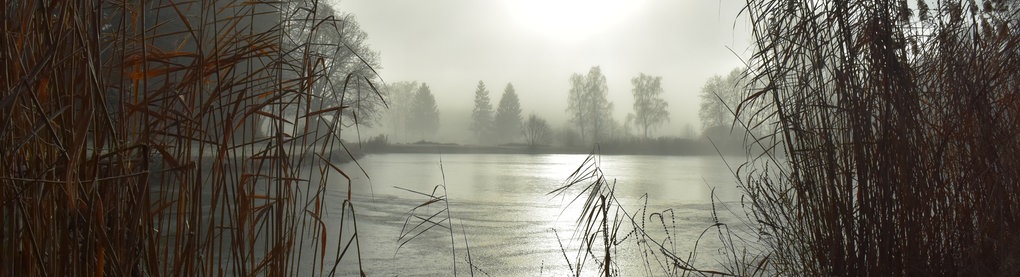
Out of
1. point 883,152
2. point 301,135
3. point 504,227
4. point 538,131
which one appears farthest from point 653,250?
point 538,131

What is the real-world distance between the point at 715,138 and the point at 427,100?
18.3 metres

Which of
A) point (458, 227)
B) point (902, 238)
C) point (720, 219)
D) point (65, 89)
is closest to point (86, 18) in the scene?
point (65, 89)

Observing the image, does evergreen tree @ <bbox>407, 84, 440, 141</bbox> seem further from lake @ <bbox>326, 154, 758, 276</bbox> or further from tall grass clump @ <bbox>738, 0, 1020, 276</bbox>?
tall grass clump @ <bbox>738, 0, 1020, 276</bbox>

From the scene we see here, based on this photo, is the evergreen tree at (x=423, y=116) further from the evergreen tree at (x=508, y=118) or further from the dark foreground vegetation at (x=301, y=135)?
the dark foreground vegetation at (x=301, y=135)

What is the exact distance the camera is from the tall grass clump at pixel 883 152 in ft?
5.08

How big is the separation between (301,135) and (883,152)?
1.20m

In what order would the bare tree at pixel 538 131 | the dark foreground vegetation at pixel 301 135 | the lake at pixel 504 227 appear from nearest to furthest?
1. the dark foreground vegetation at pixel 301 135
2. the lake at pixel 504 227
3. the bare tree at pixel 538 131

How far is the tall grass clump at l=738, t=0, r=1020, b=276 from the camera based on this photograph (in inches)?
61.0

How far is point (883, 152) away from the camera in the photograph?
153 cm

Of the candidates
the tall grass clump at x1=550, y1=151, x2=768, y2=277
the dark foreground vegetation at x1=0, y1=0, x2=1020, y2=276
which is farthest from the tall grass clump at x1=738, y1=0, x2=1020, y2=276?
the tall grass clump at x1=550, y1=151, x2=768, y2=277

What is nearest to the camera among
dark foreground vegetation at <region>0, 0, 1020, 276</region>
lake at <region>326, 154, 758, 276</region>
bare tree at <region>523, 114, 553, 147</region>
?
dark foreground vegetation at <region>0, 0, 1020, 276</region>

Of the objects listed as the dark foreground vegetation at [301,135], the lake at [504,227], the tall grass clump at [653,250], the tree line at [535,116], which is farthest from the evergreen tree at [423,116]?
the dark foreground vegetation at [301,135]

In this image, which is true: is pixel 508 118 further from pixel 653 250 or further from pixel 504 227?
pixel 653 250

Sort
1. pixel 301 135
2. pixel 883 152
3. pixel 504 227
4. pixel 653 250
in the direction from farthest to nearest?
pixel 504 227, pixel 653 250, pixel 883 152, pixel 301 135
